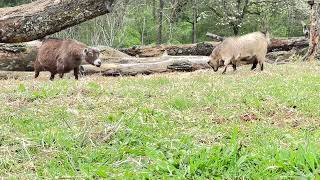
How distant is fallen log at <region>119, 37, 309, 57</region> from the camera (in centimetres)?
1816

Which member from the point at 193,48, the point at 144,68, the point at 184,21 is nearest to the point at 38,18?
the point at 144,68

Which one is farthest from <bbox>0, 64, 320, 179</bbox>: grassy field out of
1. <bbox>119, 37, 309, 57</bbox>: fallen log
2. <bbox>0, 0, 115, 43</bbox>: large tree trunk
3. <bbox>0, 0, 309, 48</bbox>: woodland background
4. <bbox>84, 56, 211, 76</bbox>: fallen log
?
<bbox>0, 0, 309, 48</bbox>: woodland background

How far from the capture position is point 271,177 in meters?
4.01

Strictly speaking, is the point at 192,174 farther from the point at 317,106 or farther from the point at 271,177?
the point at 317,106

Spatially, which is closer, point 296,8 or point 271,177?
point 271,177

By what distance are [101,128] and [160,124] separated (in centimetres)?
76

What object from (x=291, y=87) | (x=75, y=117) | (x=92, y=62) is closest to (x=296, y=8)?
(x=92, y=62)

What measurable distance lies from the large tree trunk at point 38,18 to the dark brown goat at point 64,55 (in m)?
4.30

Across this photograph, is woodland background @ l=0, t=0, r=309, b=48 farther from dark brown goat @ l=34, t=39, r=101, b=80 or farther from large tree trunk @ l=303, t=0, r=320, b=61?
dark brown goat @ l=34, t=39, r=101, b=80

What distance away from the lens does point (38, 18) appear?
8.49 m

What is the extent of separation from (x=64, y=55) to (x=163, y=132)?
309 inches

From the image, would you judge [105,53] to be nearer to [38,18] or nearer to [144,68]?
[144,68]

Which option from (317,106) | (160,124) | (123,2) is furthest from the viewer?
(123,2)

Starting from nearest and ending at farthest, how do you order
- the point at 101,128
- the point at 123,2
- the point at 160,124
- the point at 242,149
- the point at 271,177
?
the point at 271,177 < the point at 242,149 < the point at 101,128 < the point at 160,124 < the point at 123,2
